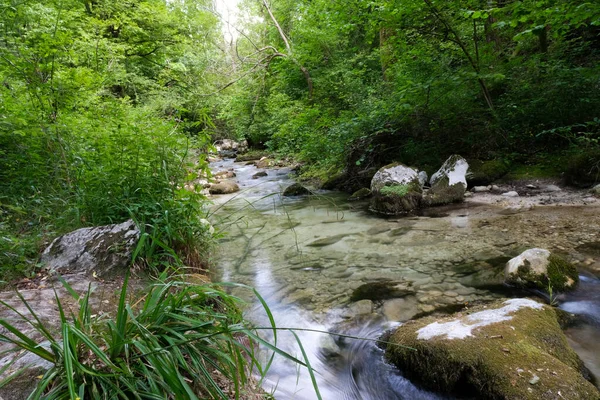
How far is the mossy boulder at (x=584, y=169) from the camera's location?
5.34 metres

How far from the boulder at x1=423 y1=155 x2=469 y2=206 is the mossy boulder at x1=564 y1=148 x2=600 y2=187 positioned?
1.66m

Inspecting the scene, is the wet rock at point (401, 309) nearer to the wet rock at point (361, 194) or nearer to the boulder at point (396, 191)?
the boulder at point (396, 191)

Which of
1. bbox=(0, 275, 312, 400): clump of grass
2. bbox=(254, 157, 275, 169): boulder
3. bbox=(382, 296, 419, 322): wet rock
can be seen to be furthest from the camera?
bbox=(254, 157, 275, 169): boulder

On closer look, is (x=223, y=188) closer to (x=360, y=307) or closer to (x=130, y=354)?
(x=360, y=307)

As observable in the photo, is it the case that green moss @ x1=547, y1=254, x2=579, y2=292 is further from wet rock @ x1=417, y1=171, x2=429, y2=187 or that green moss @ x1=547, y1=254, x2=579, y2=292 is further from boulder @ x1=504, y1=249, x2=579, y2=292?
wet rock @ x1=417, y1=171, x2=429, y2=187

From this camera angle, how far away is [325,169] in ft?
34.2

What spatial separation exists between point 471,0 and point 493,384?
6.85 meters

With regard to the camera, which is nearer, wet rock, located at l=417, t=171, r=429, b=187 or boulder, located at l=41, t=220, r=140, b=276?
boulder, located at l=41, t=220, r=140, b=276

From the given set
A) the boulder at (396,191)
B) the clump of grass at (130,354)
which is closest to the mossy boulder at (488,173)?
the boulder at (396,191)

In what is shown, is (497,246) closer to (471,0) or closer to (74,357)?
(74,357)

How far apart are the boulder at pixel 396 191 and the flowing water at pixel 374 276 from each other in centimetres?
→ 41

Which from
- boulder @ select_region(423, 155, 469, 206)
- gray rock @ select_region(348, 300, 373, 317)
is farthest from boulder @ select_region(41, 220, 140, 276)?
boulder @ select_region(423, 155, 469, 206)

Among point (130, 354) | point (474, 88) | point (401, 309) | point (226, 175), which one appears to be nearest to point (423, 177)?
point (474, 88)

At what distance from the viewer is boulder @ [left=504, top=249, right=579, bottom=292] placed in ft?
9.49
